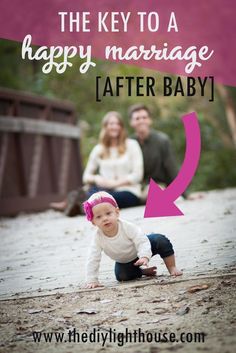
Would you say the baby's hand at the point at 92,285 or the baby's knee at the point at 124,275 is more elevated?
the baby's knee at the point at 124,275

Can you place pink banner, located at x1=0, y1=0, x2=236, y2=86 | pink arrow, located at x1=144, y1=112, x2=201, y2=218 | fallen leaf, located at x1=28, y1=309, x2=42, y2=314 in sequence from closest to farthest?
fallen leaf, located at x1=28, y1=309, x2=42, y2=314 < pink arrow, located at x1=144, y1=112, x2=201, y2=218 < pink banner, located at x1=0, y1=0, x2=236, y2=86

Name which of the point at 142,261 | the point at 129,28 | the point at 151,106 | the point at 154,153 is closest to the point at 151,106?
the point at 151,106

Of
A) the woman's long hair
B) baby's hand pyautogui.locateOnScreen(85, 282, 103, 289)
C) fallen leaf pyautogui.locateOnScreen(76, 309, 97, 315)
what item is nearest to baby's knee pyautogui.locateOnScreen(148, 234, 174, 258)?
baby's hand pyautogui.locateOnScreen(85, 282, 103, 289)

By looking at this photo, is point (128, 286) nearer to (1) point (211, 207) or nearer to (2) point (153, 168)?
(1) point (211, 207)

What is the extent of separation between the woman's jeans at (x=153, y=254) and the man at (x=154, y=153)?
470cm

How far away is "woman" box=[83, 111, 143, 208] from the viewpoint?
8484mm

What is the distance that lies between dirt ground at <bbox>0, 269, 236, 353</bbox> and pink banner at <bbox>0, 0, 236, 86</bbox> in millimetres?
1576

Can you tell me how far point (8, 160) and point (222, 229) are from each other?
507cm

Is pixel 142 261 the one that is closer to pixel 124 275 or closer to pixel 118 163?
pixel 124 275

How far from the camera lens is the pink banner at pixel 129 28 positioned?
4.68 metres

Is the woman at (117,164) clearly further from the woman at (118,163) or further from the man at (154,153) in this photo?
the man at (154,153)

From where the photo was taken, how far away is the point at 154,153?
8.91m

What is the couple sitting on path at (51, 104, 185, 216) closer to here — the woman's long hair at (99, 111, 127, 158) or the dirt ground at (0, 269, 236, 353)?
the woman's long hair at (99, 111, 127, 158)

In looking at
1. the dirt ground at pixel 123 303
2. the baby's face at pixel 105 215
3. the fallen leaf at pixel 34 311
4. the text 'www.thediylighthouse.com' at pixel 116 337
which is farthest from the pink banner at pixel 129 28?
the text 'www.thediylighthouse.com' at pixel 116 337
